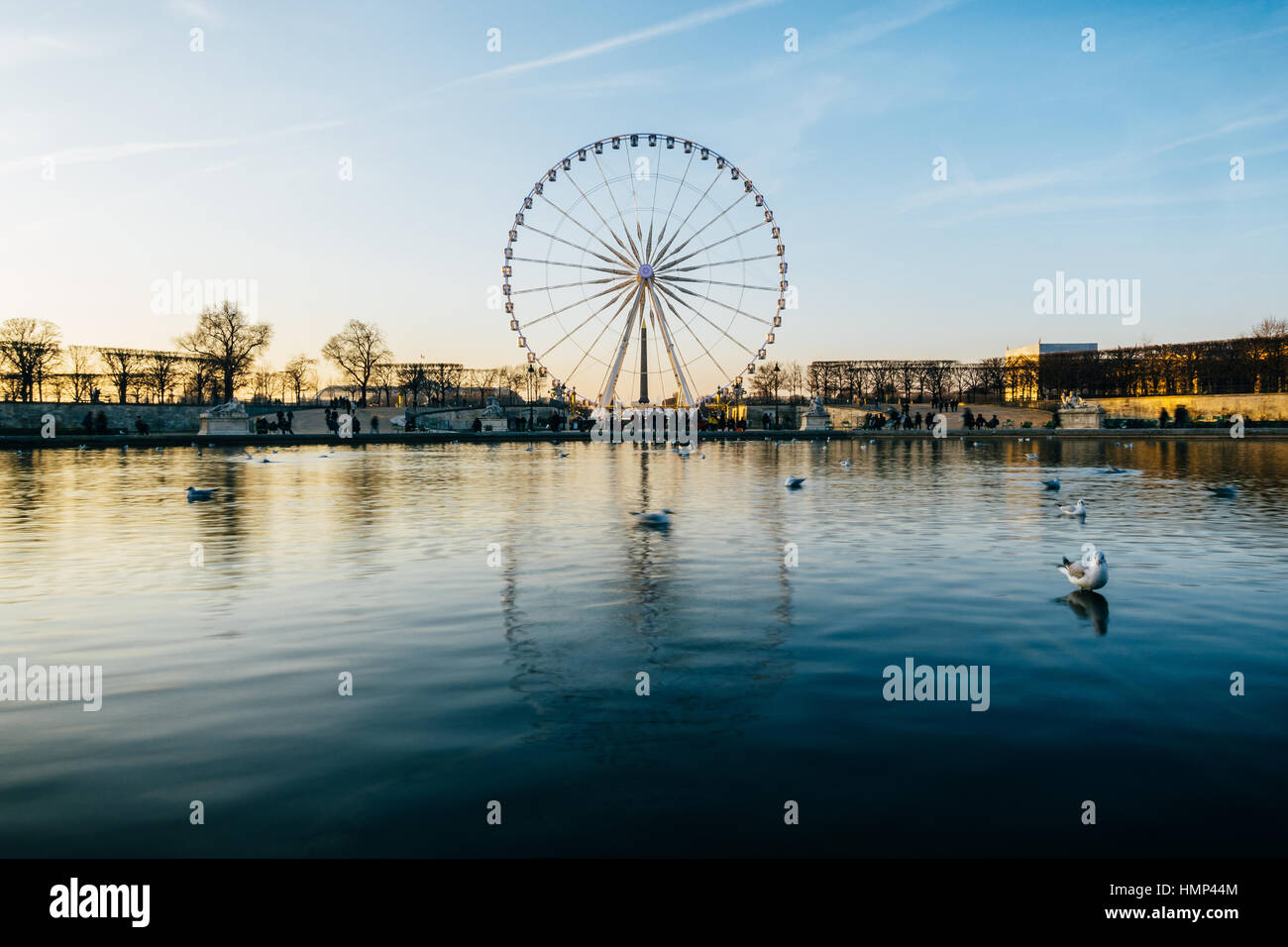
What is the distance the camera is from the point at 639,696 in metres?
6.89

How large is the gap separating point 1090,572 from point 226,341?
9087cm

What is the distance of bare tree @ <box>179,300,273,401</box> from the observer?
88.5m

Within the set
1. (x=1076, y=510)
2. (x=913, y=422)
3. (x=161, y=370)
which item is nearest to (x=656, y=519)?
(x=1076, y=510)

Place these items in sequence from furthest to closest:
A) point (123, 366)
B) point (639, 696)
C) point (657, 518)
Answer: point (123, 366) < point (657, 518) < point (639, 696)

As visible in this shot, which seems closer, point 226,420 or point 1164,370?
point 226,420

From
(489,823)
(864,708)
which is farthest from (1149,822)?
(489,823)

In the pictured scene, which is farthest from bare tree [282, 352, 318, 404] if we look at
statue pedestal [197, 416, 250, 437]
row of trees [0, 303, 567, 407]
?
statue pedestal [197, 416, 250, 437]

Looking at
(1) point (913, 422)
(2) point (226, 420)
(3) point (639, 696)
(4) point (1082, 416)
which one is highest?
(2) point (226, 420)

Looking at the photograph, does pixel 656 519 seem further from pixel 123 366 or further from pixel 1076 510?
pixel 123 366

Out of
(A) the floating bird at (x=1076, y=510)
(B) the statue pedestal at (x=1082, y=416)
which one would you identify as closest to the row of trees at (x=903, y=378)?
(B) the statue pedestal at (x=1082, y=416)

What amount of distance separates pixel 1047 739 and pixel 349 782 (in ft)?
13.5

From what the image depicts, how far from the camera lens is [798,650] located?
8211 millimetres
